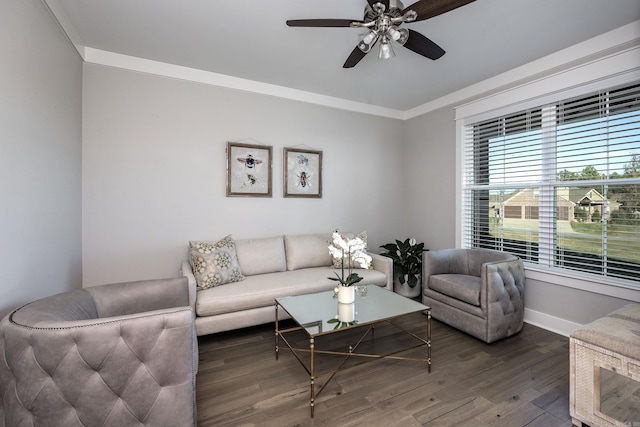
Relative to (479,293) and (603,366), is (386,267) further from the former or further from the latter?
(603,366)

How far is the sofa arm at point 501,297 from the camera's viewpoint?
2.48 meters

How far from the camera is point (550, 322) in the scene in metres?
2.83

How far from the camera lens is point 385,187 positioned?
4.39 metres

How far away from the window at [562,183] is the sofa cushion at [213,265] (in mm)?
2935

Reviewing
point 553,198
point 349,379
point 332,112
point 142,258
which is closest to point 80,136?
point 142,258

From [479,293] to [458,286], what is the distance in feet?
0.74

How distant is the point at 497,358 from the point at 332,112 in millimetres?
3356

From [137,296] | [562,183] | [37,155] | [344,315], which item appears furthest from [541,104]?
[37,155]

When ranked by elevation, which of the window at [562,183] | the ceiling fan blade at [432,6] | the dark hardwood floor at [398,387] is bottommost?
the dark hardwood floor at [398,387]

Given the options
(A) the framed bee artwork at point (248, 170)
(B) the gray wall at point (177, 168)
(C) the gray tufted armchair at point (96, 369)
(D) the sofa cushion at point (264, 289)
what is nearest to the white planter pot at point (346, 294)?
(D) the sofa cushion at point (264, 289)

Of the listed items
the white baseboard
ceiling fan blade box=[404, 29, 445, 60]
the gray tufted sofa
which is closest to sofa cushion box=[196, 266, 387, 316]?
the gray tufted sofa

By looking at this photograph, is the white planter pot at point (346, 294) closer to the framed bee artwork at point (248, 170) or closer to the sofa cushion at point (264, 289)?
the sofa cushion at point (264, 289)

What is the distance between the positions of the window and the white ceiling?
64 cm

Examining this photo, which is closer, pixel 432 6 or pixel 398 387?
pixel 432 6
